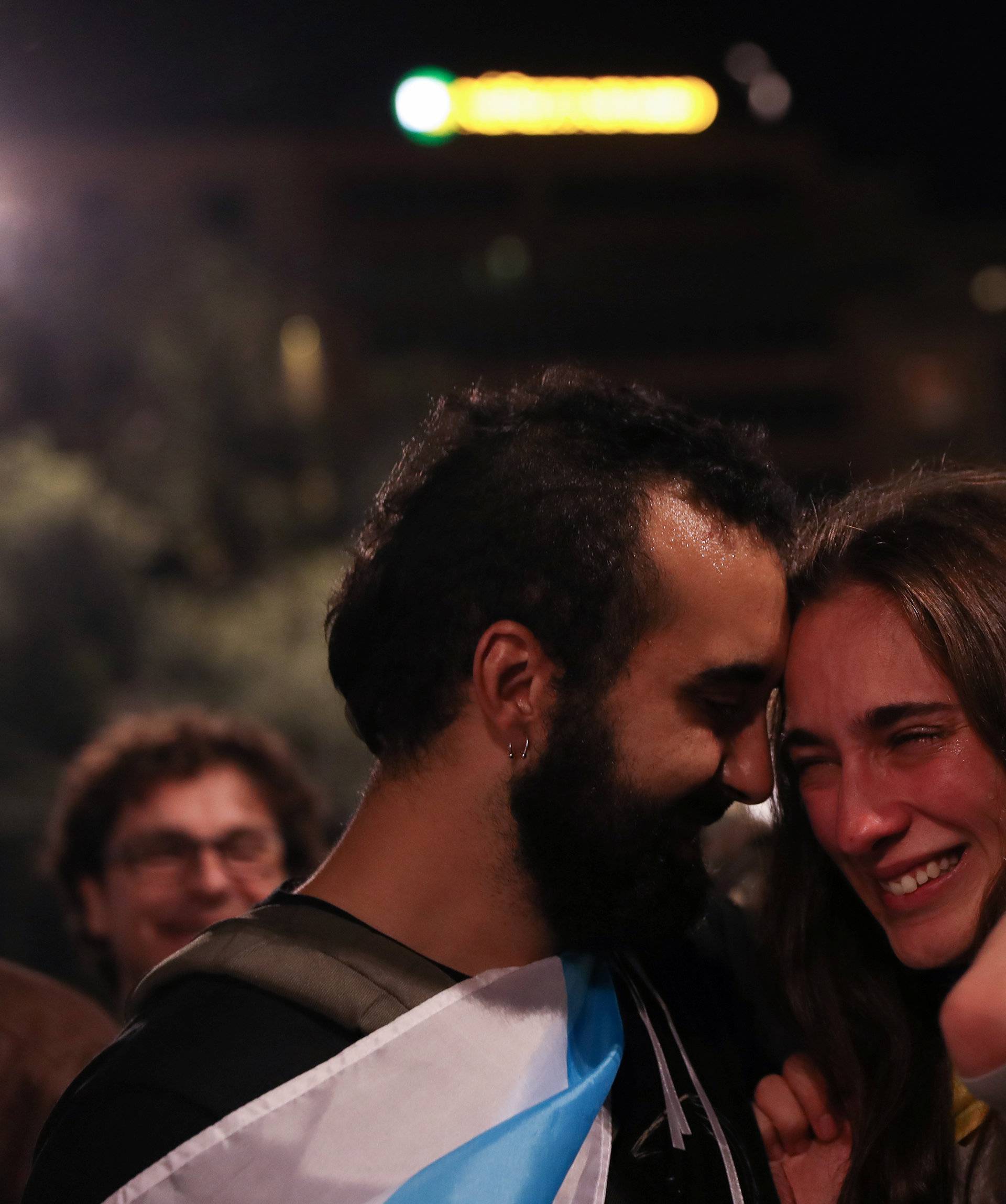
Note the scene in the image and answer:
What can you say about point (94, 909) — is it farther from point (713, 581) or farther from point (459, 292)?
point (459, 292)

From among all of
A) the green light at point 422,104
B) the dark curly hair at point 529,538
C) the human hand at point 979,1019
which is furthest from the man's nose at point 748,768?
the green light at point 422,104

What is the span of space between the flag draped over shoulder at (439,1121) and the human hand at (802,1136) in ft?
0.97

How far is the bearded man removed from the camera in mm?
1699

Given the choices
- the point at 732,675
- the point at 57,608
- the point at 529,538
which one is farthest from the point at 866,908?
the point at 57,608

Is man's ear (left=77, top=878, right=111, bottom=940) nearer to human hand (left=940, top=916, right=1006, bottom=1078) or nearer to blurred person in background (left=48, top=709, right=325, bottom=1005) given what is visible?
blurred person in background (left=48, top=709, right=325, bottom=1005)

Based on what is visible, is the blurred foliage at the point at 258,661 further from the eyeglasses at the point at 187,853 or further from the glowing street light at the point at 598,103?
the eyeglasses at the point at 187,853

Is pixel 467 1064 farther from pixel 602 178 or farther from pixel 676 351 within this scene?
pixel 602 178

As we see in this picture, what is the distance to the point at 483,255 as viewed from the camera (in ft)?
134

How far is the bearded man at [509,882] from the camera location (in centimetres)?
170

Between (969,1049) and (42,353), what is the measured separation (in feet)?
56.8

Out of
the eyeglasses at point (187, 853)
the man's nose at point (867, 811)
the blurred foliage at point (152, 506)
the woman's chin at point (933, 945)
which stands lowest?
the woman's chin at point (933, 945)

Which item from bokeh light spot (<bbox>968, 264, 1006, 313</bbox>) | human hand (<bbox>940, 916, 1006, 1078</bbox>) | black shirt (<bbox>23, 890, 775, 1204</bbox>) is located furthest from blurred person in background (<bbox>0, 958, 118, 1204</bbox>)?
bokeh light spot (<bbox>968, 264, 1006, 313</bbox>)

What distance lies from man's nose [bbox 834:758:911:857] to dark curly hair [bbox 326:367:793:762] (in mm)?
383

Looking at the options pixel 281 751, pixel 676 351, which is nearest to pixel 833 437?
pixel 676 351
